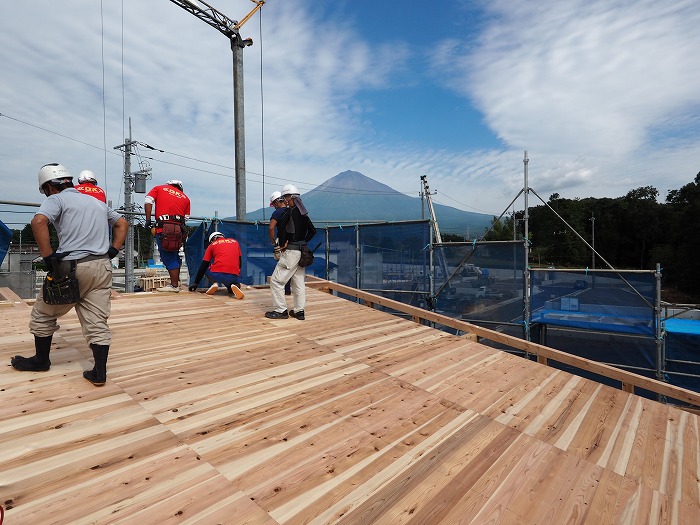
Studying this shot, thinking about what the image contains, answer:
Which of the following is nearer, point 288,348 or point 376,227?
point 288,348

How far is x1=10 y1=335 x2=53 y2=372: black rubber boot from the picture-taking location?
291cm

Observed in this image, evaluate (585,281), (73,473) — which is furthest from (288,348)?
(585,281)

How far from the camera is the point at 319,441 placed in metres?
2.36

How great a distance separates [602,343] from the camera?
23.1 ft

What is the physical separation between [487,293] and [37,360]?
22.8 ft

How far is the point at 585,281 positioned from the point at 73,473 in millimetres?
7726

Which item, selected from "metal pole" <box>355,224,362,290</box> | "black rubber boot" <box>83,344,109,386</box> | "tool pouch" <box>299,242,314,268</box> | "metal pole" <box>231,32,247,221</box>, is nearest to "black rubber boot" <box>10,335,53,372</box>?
"black rubber boot" <box>83,344,109,386</box>

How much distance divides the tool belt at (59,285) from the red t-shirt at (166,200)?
3.72 metres

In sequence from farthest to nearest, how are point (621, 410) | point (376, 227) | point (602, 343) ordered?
point (376, 227), point (602, 343), point (621, 410)

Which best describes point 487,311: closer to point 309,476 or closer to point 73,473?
point 309,476

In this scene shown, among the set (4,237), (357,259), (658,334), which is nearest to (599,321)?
(658,334)

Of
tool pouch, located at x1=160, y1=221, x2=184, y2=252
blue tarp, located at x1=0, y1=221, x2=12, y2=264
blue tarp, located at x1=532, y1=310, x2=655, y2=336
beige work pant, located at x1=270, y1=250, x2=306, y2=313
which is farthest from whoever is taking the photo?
blue tarp, located at x1=532, y1=310, x2=655, y2=336

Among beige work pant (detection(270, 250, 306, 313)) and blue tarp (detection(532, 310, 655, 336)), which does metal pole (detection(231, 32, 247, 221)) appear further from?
blue tarp (detection(532, 310, 655, 336))

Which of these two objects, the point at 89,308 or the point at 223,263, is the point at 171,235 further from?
the point at 89,308
